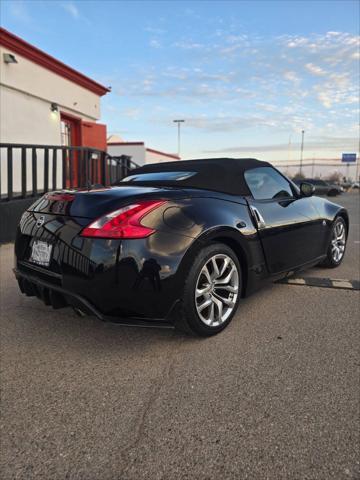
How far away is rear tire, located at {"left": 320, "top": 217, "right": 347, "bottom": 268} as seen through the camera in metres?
4.91

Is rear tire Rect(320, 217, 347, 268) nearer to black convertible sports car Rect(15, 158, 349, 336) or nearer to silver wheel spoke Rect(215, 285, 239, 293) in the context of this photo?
black convertible sports car Rect(15, 158, 349, 336)

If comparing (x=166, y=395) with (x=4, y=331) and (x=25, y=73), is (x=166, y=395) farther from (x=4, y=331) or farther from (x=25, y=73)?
(x=25, y=73)

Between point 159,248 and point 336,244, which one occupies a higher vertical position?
point 159,248

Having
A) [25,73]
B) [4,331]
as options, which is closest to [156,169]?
[4,331]

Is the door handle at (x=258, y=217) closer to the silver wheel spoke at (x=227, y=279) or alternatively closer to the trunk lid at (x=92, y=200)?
the silver wheel spoke at (x=227, y=279)

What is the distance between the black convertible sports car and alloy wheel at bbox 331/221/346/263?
1652 millimetres

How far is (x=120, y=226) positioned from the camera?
8.22 feet

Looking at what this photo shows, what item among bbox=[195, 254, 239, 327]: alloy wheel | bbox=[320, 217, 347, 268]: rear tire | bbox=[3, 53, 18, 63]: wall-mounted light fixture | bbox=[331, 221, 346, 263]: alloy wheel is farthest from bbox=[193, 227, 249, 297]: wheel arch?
bbox=[3, 53, 18, 63]: wall-mounted light fixture

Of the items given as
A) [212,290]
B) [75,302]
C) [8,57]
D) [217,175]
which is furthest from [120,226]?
[8,57]

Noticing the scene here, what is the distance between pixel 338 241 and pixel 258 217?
2261mm

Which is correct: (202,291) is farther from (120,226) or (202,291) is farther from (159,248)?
(120,226)

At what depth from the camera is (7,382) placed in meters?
2.41

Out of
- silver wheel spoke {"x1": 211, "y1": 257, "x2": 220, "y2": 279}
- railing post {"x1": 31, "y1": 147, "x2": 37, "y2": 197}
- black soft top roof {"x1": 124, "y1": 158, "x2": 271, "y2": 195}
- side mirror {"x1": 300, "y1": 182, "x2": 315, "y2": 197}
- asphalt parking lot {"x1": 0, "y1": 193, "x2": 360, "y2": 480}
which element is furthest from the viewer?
railing post {"x1": 31, "y1": 147, "x2": 37, "y2": 197}

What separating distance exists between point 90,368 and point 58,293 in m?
0.55
